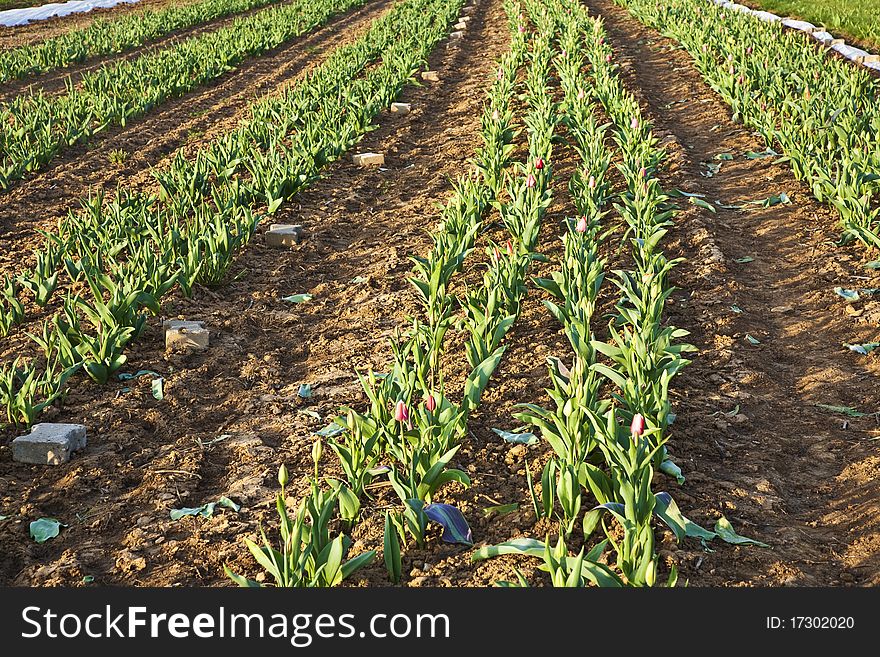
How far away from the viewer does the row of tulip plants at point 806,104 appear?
5785 millimetres

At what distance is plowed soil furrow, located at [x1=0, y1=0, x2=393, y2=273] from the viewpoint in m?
6.36

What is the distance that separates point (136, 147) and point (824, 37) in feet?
33.6

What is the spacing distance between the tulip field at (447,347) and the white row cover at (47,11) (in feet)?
39.1

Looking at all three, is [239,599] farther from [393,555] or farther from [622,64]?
[622,64]

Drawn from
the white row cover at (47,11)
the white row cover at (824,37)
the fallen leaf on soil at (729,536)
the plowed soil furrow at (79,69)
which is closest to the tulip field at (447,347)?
the fallen leaf on soil at (729,536)

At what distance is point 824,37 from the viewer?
43.2 ft

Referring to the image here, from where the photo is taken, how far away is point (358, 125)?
27.2 ft

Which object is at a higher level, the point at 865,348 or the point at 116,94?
the point at 116,94

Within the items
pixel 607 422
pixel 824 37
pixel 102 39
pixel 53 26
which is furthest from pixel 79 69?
pixel 607 422

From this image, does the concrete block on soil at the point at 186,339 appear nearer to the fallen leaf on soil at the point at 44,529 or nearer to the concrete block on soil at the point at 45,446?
the concrete block on soil at the point at 45,446

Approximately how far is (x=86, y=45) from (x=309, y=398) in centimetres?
1338

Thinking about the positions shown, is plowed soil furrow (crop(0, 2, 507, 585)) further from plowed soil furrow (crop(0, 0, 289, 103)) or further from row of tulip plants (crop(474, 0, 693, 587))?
plowed soil furrow (crop(0, 0, 289, 103))

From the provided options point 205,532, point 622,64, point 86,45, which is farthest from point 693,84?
point 86,45

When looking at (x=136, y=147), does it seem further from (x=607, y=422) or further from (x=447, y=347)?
(x=607, y=422)
